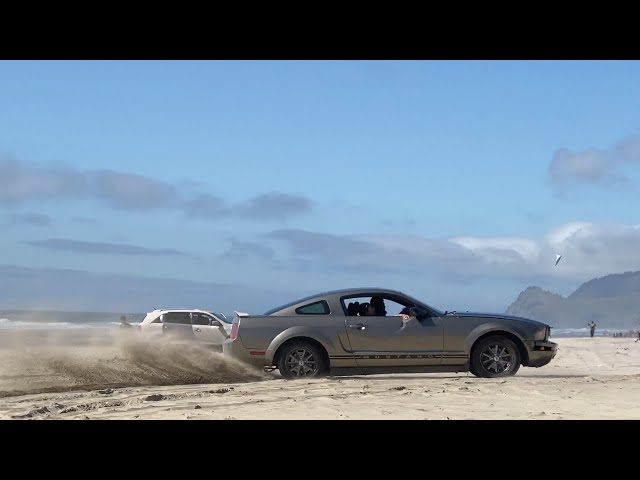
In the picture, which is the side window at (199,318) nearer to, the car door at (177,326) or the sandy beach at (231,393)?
the car door at (177,326)

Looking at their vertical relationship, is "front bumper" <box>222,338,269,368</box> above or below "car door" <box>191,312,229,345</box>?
below

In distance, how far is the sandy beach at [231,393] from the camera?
33.3ft

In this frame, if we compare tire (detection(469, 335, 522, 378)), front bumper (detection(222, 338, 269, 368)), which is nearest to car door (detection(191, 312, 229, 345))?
front bumper (detection(222, 338, 269, 368))

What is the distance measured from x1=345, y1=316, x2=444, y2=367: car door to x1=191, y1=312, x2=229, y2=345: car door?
1001cm

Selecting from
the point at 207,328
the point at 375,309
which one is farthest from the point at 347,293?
the point at 207,328

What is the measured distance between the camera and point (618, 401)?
37.9ft

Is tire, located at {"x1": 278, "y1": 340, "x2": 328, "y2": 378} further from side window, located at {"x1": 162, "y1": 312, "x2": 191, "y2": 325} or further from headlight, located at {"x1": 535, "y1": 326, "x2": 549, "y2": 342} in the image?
side window, located at {"x1": 162, "y1": 312, "x2": 191, "y2": 325}

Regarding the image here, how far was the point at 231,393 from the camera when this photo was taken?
40.4 feet

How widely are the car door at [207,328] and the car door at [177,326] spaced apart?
0.55 ft

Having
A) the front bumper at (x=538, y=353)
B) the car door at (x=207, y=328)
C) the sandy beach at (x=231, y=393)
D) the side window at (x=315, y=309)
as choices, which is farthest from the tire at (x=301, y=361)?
the car door at (x=207, y=328)

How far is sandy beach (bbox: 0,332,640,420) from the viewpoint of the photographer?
10.2 metres

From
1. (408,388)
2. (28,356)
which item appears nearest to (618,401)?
(408,388)

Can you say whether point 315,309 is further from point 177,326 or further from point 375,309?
point 177,326
